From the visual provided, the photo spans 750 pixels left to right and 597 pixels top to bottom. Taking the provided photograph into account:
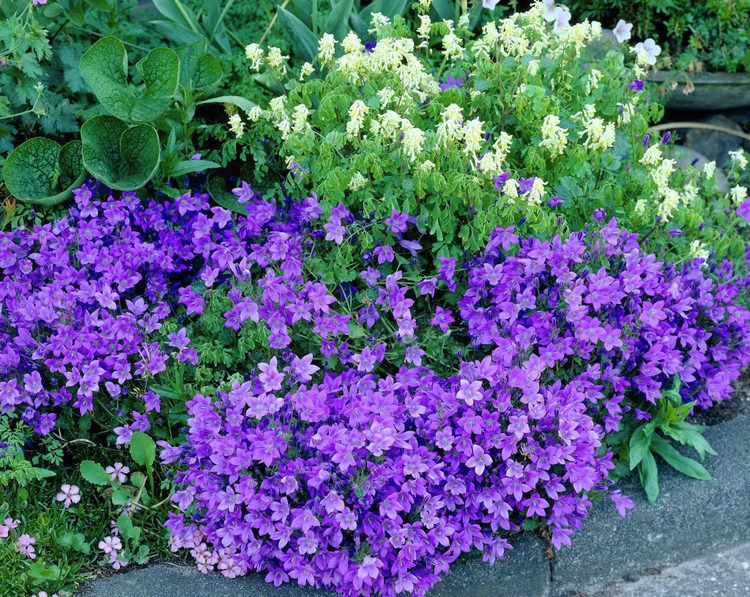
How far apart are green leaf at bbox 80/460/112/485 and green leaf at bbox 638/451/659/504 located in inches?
68.2

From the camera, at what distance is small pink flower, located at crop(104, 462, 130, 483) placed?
2818mm

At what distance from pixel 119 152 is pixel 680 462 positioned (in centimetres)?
233

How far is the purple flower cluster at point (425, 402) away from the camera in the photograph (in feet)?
8.18

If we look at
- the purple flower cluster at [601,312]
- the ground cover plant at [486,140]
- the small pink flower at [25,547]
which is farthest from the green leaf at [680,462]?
the small pink flower at [25,547]

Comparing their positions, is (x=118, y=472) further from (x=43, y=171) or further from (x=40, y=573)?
(x=43, y=171)

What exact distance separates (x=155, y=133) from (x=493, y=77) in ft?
4.14

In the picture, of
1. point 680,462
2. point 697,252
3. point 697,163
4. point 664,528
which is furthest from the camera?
point 697,163

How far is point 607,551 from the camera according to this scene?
282cm

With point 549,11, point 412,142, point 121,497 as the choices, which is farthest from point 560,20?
point 121,497

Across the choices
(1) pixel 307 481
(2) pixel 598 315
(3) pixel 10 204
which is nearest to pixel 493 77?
(2) pixel 598 315

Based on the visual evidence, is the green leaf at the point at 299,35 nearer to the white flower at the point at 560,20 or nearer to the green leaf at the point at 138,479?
the white flower at the point at 560,20

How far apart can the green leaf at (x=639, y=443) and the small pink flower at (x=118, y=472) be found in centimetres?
162

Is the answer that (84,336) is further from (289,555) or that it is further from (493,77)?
(493,77)

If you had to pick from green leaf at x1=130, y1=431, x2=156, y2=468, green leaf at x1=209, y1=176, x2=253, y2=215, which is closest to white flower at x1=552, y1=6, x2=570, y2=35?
green leaf at x1=209, y1=176, x2=253, y2=215
